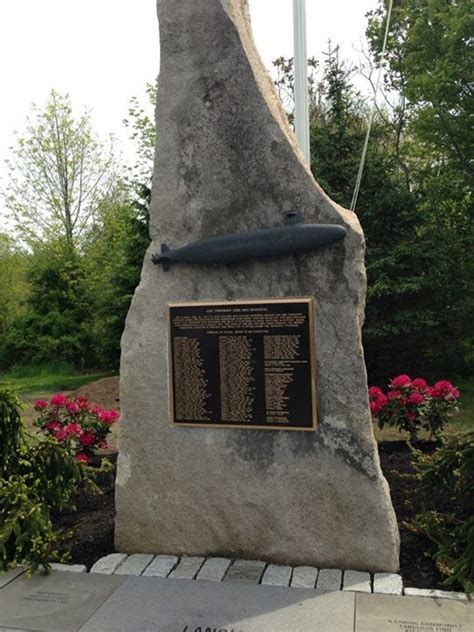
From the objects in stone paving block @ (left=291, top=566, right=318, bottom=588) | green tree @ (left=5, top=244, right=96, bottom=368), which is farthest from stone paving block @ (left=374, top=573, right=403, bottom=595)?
green tree @ (left=5, top=244, right=96, bottom=368)

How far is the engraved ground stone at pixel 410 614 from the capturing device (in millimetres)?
3641

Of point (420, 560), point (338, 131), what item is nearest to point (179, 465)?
point (420, 560)

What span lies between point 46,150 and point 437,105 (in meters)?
15.3

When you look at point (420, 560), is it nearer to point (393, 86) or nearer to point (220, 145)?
point (220, 145)

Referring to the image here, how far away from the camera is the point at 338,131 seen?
42.5ft

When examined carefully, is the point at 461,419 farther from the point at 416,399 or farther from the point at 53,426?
the point at 53,426

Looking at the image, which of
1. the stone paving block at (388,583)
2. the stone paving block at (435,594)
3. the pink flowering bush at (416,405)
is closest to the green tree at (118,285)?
the pink flowering bush at (416,405)

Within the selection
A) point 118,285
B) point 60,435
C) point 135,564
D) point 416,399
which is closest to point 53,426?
point 60,435

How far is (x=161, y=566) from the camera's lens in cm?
Result: 464

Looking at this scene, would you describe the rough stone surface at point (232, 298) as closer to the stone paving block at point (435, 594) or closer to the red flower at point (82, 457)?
the stone paving block at point (435, 594)

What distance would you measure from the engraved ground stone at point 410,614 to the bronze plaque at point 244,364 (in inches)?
46.6

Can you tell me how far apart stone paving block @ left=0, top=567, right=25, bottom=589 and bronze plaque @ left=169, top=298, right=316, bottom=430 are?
5.07 feet

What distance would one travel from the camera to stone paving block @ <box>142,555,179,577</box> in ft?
14.8

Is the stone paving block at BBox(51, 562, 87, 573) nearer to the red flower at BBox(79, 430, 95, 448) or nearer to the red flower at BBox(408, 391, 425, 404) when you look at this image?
the red flower at BBox(79, 430, 95, 448)
